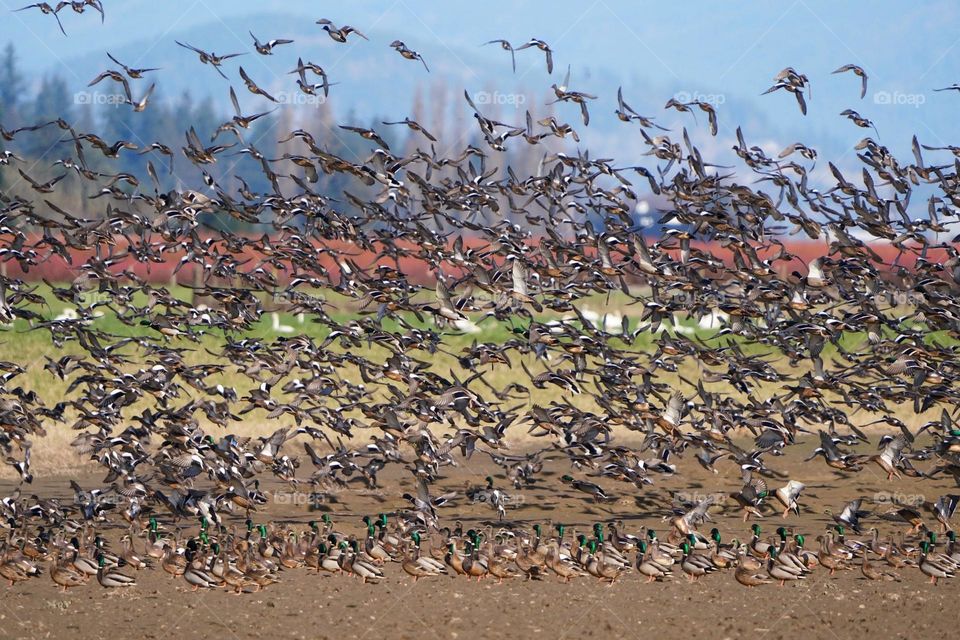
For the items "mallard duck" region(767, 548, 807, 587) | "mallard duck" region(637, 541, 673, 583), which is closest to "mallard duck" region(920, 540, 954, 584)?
"mallard duck" region(767, 548, 807, 587)

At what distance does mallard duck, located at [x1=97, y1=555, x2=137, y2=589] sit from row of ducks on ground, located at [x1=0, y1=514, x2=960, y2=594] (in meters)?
0.02

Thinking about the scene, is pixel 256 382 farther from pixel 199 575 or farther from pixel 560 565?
pixel 560 565

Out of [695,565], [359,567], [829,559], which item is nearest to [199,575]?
[359,567]

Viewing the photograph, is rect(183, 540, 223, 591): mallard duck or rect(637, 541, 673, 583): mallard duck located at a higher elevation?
rect(637, 541, 673, 583): mallard duck

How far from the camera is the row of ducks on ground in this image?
2275 cm

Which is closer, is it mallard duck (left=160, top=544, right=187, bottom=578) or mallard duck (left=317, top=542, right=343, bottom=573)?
mallard duck (left=160, top=544, right=187, bottom=578)

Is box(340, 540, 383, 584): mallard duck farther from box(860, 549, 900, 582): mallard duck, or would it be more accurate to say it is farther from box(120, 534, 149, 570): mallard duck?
box(860, 549, 900, 582): mallard duck

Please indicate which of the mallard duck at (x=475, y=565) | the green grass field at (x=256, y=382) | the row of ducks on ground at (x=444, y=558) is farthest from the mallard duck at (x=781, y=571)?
the green grass field at (x=256, y=382)

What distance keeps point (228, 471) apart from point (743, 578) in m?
9.47

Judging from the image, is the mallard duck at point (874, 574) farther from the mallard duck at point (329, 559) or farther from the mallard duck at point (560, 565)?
the mallard duck at point (329, 559)

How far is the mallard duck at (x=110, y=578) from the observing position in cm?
2242

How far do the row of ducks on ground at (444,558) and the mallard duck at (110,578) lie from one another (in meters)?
0.02

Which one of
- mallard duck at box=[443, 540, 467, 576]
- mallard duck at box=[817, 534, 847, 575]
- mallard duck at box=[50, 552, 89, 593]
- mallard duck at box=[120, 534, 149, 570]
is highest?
mallard duck at box=[817, 534, 847, 575]

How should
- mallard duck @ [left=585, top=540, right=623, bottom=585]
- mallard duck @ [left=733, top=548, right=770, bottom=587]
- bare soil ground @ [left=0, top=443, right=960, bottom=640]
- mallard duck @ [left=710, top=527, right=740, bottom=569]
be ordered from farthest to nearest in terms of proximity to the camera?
mallard duck @ [left=710, top=527, right=740, bottom=569]
mallard duck @ [left=733, top=548, right=770, bottom=587]
mallard duck @ [left=585, top=540, right=623, bottom=585]
bare soil ground @ [left=0, top=443, right=960, bottom=640]
